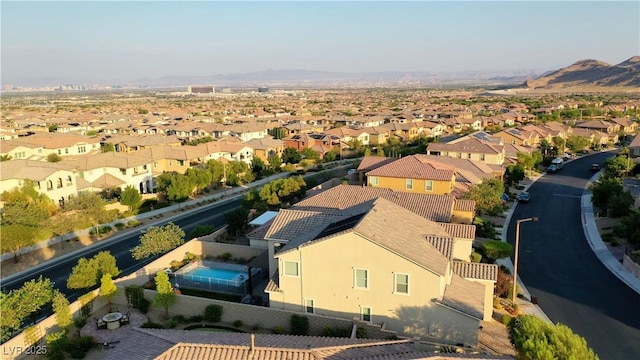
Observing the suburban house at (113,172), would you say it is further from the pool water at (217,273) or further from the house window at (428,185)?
the house window at (428,185)

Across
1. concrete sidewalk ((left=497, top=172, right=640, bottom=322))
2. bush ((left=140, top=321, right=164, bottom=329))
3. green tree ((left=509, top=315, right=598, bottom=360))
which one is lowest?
concrete sidewalk ((left=497, top=172, right=640, bottom=322))

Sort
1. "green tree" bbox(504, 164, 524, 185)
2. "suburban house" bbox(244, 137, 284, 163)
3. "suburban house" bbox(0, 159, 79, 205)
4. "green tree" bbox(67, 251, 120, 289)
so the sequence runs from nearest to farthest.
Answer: "green tree" bbox(67, 251, 120, 289) < "suburban house" bbox(0, 159, 79, 205) < "green tree" bbox(504, 164, 524, 185) < "suburban house" bbox(244, 137, 284, 163)

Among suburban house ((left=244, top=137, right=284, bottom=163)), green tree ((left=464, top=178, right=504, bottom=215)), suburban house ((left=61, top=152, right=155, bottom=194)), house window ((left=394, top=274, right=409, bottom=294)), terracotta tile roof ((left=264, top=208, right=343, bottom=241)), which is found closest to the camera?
house window ((left=394, top=274, right=409, bottom=294))

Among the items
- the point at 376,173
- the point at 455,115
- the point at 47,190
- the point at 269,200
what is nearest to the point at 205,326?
the point at 269,200

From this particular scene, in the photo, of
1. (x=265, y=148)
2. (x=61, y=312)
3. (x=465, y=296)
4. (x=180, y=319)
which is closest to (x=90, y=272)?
(x=61, y=312)

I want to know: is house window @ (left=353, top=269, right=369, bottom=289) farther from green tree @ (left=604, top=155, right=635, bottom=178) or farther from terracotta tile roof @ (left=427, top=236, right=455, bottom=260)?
green tree @ (left=604, top=155, right=635, bottom=178)

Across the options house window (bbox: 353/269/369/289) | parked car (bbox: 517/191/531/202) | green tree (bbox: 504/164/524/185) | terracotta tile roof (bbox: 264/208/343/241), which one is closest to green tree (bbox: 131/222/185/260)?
terracotta tile roof (bbox: 264/208/343/241)
